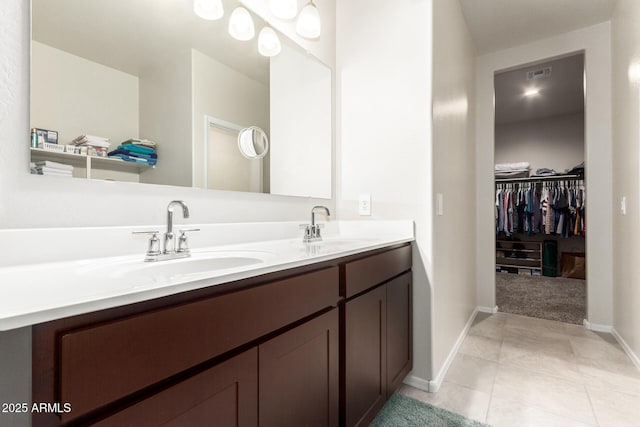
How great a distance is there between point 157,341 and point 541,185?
18.6 ft

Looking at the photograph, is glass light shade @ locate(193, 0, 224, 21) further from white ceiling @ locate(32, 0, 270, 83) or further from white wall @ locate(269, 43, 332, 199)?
white wall @ locate(269, 43, 332, 199)

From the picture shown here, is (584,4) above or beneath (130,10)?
above

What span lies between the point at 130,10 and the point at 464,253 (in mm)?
2652

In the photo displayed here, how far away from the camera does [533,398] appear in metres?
1.68

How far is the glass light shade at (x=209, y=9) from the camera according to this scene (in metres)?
1.34

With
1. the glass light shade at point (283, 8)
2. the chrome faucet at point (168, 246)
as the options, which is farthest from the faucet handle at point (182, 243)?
the glass light shade at point (283, 8)

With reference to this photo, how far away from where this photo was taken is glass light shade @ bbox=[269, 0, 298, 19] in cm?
166

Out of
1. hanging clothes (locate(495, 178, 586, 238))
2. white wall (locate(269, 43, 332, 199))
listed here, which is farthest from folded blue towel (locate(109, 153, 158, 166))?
hanging clothes (locate(495, 178, 586, 238))

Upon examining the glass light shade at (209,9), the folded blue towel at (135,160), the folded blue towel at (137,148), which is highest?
the glass light shade at (209,9)

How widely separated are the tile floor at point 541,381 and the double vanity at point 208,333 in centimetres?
60

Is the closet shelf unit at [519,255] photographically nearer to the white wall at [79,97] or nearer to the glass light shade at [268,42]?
the glass light shade at [268,42]

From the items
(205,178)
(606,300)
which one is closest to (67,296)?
(205,178)

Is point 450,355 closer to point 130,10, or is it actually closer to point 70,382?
point 70,382

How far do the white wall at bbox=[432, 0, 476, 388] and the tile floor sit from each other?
16cm
